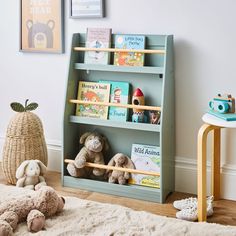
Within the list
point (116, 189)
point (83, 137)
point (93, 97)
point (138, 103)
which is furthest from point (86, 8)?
point (116, 189)

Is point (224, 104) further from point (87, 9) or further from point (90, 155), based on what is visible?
point (87, 9)

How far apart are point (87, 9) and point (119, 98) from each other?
0.60 metres

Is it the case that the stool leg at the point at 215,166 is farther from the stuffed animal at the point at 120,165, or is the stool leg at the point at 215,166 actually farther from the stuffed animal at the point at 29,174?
the stuffed animal at the point at 29,174

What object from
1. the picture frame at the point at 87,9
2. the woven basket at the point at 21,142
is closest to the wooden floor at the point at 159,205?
the woven basket at the point at 21,142

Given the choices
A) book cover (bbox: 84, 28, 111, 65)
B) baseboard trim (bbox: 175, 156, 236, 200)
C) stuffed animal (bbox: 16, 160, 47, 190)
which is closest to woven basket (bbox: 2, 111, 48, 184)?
stuffed animal (bbox: 16, 160, 47, 190)

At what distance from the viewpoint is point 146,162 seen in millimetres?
2684

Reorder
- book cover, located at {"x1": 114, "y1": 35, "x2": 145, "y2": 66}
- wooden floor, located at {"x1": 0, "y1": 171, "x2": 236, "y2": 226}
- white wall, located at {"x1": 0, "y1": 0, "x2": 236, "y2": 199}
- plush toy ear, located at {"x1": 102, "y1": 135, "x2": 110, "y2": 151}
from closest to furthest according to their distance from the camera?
wooden floor, located at {"x1": 0, "y1": 171, "x2": 236, "y2": 226}, white wall, located at {"x1": 0, "y1": 0, "x2": 236, "y2": 199}, book cover, located at {"x1": 114, "y1": 35, "x2": 145, "y2": 66}, plush toy ear, located at {"x1": 102, "y1": 135, "x2": 110, "y2": 151}

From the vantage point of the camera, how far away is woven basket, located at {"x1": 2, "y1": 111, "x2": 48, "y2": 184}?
2.78 m

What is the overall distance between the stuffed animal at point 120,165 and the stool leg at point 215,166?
482mm

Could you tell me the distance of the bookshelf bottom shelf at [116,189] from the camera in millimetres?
2580

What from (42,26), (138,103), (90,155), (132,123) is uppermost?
(42,26)

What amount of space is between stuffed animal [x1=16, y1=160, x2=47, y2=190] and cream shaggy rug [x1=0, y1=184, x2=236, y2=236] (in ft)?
1.26

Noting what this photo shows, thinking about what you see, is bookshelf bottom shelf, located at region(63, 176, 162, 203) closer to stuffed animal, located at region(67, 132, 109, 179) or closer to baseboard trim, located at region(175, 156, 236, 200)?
stuffed animal, located at region(67, 132, 109, 179)

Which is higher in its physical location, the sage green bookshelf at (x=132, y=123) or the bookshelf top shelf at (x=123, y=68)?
the bookshelf top shelf at (x=123, y=68)
